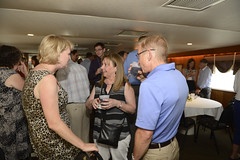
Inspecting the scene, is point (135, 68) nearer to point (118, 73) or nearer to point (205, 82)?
point (118, 73)

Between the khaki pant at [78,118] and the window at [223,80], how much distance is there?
620 centimetres

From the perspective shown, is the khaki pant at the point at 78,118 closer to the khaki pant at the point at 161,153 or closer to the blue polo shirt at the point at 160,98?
the khaki pant at the point at 161,153

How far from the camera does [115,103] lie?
1.66m

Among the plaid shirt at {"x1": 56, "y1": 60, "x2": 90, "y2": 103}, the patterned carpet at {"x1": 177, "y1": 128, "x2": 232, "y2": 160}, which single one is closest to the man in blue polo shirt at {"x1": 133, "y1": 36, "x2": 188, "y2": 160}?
the plaid shirt at {"x1": 56, "y1": 60, "x2": 90, "y2": 103}

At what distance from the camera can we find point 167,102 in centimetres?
108

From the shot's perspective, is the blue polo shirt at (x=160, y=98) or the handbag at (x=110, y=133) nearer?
the blue polo shirt at (x=160, y=98)

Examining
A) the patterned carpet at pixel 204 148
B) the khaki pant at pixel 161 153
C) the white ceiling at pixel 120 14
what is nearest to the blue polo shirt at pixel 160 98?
the khaki pant at pixel 161 153

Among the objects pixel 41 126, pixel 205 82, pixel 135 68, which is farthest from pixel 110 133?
pixel 205 82

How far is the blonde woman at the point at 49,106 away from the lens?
3.38ft

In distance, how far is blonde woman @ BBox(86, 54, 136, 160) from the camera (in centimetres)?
173

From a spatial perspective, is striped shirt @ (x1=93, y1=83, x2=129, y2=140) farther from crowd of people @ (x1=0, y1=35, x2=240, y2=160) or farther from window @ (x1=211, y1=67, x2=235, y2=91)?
window @ (x1=211, y1=67, x2=235, y2=91)

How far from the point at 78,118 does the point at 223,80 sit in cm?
681

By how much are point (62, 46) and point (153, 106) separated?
2.65 ft

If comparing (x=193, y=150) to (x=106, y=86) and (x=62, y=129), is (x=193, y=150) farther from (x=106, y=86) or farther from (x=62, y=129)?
(x=62, y=129)
